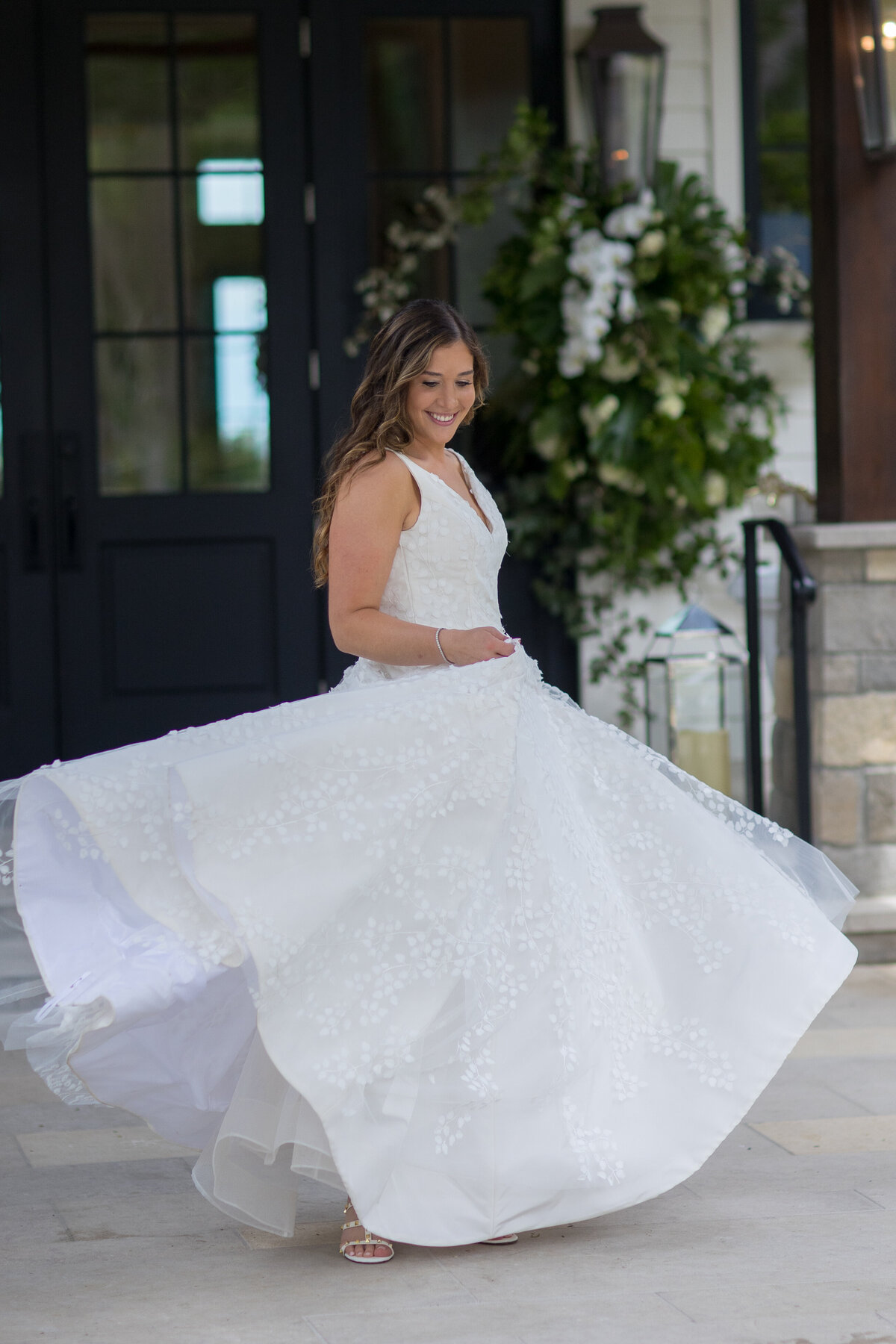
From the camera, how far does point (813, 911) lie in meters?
2.78

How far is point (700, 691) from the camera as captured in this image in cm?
509

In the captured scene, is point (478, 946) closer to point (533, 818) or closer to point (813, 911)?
point (533, 818)

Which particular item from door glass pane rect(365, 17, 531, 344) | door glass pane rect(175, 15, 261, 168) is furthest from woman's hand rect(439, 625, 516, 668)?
door glass pane rect(175, 15, 261, 168)

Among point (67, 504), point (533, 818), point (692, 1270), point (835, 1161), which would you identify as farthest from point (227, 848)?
point (67, 504)

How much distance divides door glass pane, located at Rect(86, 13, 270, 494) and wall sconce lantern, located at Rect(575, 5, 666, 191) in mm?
1162

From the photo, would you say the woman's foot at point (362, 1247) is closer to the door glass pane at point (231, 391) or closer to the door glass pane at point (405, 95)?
the door glass pane at point (231, 391)

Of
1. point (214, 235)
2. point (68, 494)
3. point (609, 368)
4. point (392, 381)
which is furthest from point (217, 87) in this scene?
point (392, 381)

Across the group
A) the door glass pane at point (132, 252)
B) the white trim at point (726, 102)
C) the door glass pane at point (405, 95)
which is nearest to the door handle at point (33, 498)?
the door glass pane at point (132, 252)

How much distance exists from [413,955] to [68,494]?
352 centimetres

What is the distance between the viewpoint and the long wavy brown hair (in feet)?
9.01

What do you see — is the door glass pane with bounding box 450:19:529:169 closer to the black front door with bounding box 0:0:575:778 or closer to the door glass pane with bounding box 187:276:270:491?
the black front door with bounding box 0:0:575:778

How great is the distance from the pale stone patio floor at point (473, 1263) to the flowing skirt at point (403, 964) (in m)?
0.10

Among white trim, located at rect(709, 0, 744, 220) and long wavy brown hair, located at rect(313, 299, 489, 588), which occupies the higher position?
white trim, located at rect(709, 0, 744, 220)

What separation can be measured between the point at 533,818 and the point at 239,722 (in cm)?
49
